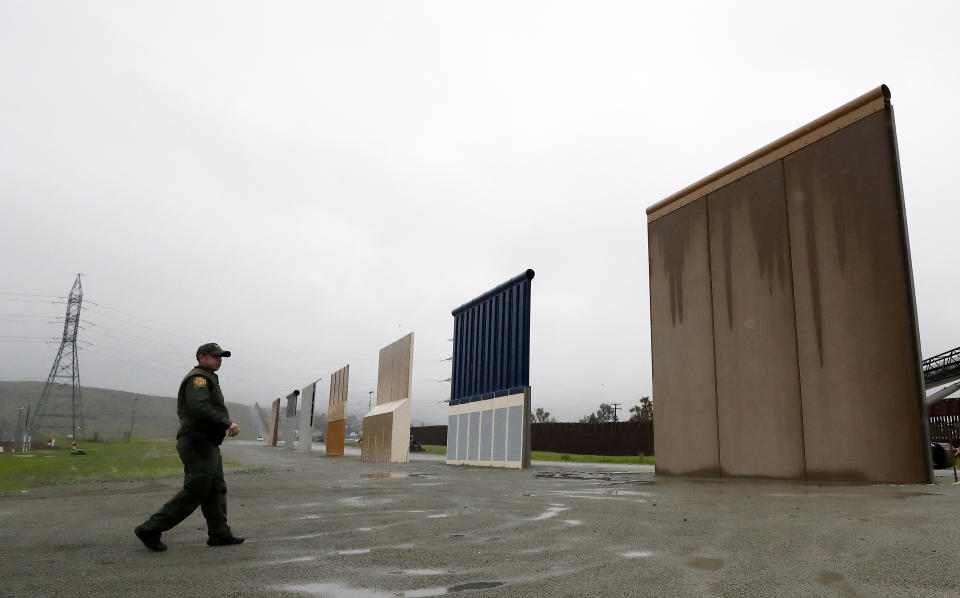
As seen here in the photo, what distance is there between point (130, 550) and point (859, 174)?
13054 mm

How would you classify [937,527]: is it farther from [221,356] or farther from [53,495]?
[53,495]

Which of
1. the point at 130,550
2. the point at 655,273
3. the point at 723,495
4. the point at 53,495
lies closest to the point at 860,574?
the point at 130,550

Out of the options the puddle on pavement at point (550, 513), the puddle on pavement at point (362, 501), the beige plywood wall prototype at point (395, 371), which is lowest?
the puddle on pavement at point (362, 501)

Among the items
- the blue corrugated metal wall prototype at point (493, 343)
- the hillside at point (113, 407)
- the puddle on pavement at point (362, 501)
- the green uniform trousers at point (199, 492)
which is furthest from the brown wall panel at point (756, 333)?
the hillside at point (113, 407)

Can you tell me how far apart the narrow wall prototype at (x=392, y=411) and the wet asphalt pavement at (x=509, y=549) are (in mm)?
18121

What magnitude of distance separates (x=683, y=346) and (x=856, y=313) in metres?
4.63

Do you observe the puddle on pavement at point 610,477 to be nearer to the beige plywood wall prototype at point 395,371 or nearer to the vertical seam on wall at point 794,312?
the vertical seam on wall at point 794,312

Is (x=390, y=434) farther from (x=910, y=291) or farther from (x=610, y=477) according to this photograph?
(x=910, y=291)

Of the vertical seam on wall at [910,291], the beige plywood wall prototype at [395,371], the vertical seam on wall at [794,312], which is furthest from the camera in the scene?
the beige plywood wall prototype at [395,371]

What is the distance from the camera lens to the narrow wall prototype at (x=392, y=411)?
2600cm

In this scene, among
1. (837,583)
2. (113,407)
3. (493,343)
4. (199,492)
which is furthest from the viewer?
(113,407)

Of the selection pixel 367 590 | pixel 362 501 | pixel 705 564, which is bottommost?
pixel 362 501

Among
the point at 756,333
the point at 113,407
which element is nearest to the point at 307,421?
the point at 756,333

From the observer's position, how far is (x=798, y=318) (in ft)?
40.8
